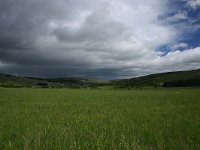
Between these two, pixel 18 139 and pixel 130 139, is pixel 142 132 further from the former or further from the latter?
pixel 18 139

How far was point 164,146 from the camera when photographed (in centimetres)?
866

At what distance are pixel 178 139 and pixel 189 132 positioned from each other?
1.74 m

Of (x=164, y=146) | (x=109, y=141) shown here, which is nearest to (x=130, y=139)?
(x=109, y=141)

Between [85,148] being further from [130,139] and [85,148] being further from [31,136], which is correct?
[31,136]

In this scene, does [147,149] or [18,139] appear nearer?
[147,149]

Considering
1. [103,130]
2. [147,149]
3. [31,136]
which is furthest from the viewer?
[103,130]

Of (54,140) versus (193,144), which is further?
(54,140)

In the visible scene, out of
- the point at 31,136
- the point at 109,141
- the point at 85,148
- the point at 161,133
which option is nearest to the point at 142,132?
the point at 161,133

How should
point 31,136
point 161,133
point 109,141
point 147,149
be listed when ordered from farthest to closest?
1. point 161,133
2. point 31,136
3. point 109,141
4. point 147,149

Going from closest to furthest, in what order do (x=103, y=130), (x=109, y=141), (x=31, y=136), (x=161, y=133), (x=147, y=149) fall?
1. (x=147, y=149)
2. (x=109, y=141)
3. (x=31, y=136)
4. (x=161, y=133)
5. (x=103, y=130)

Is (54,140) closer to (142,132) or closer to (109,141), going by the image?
(109,141)

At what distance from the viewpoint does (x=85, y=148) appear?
8547 millimetres

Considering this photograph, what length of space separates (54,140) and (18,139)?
143cm

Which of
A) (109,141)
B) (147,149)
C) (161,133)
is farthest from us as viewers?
(161,133)
